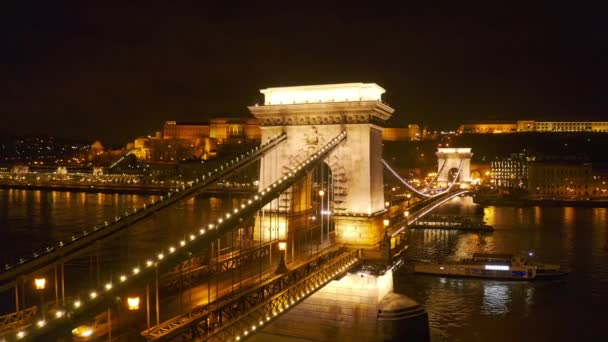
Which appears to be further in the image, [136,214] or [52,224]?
[52,224]

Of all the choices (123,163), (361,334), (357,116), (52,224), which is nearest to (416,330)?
(361,334)

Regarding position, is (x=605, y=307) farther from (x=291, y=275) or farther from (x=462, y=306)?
(x=291, y=275)

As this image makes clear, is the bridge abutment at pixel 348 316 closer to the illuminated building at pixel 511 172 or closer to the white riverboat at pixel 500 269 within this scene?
the white riverboat at pixel 500 269

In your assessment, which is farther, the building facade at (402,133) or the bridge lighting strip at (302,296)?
the building facade at (402,133)

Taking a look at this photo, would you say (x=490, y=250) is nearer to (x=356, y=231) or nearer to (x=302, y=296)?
(x=356, y=231)

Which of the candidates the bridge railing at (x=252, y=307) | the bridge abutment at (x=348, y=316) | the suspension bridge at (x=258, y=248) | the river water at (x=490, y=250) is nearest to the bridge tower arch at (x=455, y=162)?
the river water at (x=490, y=250)

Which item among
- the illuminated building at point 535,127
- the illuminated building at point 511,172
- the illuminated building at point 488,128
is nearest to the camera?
the illuminated building at point 511,172

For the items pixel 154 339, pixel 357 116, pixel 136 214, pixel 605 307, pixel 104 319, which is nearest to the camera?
pixel 154 339
